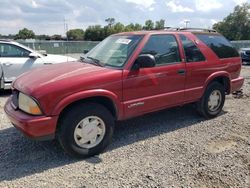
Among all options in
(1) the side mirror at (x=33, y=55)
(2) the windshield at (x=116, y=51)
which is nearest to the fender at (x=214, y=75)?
(2) the windshield at (x=116, y=51)

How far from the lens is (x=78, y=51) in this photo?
82.4 ft

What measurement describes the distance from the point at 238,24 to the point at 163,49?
7368 cm

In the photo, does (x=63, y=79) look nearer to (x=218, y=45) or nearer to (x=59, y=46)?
(x=218, y=45)

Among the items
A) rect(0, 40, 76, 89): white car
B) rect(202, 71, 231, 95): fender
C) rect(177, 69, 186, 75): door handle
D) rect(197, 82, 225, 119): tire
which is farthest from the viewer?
rect(0, 40, 76, 89): white car

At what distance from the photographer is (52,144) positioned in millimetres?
4516

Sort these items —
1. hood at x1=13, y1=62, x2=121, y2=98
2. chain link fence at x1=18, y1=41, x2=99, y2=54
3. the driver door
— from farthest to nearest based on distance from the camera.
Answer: chain link fence at x1=18, y1=41, x2=99, y2=54 → the driver door → hood at x1=13, y1=62, x2=121, y2=98

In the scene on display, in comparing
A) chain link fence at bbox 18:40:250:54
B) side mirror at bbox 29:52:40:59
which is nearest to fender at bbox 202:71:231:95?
side mirror at bbox 29:52:40:59

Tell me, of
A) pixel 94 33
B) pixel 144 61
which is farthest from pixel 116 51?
pixel 94 33

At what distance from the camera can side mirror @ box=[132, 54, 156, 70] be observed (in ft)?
14.0

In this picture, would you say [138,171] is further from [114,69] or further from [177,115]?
[177,115]

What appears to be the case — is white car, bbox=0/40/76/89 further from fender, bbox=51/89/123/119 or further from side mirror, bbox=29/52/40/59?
fender, bbox=51/89/123/119

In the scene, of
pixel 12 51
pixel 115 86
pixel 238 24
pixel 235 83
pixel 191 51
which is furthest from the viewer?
pixel 238 24

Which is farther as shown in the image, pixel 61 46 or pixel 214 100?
pixel 61 46

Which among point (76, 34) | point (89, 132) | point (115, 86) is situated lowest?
point (89, 132)
